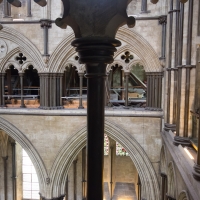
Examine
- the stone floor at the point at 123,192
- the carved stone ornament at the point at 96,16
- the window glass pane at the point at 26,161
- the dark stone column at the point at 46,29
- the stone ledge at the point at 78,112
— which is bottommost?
the stone floor at the point at 123,192

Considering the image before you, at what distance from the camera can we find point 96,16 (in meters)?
1.82

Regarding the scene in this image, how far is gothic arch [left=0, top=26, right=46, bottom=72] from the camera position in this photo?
25.5ft

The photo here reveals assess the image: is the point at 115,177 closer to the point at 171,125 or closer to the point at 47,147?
the point at 47,147

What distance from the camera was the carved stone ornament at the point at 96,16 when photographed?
180 centimetres

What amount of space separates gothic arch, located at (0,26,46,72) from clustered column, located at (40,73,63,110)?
30cm

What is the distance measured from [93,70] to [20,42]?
6.62 m

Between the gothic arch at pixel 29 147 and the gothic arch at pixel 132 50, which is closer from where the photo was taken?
the gothic arch at pixel 132 50

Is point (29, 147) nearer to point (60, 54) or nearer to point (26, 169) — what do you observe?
point (60, 54)

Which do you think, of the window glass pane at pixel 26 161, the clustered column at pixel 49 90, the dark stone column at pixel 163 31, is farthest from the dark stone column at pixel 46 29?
the window glass pane at pixel 26 161

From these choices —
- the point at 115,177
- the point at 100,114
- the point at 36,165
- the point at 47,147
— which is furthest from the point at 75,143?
the point at 100,114

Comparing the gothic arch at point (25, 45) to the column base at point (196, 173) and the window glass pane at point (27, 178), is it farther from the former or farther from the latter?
the column base at point (196, 173)

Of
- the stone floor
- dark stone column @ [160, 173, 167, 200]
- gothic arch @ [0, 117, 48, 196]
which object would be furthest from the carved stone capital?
Answer: the stone floor

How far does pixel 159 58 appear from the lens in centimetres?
729

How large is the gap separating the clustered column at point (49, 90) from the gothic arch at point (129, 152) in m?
1.18
